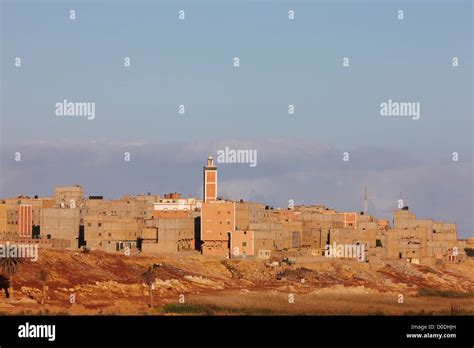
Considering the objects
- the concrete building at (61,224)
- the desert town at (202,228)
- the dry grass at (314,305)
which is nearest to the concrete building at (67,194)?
the desert town at (202,228)

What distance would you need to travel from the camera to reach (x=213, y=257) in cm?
14612

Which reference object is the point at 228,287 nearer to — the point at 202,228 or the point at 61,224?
the point at 202,228

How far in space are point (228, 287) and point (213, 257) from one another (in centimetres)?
2270

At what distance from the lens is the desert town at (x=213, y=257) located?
4129 inches

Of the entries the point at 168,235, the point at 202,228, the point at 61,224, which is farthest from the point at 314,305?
the point at 61,224

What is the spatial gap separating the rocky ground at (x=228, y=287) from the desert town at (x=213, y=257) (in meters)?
0.22

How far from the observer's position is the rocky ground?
9438 cm

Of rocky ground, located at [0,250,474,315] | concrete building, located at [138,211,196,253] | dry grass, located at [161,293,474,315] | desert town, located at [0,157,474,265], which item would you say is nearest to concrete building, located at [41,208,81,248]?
desert town, located at [0,157,474,265]

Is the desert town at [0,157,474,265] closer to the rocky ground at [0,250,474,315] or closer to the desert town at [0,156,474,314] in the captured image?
the desert town at [0,156,474,314]

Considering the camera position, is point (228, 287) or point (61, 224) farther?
point (61, 224)

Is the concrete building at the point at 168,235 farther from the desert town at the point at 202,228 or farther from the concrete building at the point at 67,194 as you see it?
the concrete building at the point at 67,194

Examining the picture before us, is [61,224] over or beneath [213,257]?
over
